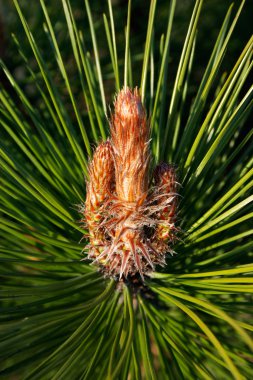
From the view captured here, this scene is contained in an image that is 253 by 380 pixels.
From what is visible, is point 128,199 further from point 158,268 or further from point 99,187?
point 158,268

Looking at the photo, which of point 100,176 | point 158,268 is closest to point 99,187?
point 100,176

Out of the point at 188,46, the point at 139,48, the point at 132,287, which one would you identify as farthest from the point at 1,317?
the point at 139,48

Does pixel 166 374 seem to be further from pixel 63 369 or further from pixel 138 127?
pixel 138 127

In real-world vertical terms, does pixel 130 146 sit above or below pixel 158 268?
above

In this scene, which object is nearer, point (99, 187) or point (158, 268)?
point (99, 187)

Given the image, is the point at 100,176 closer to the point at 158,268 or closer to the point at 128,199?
the point at 128,199
